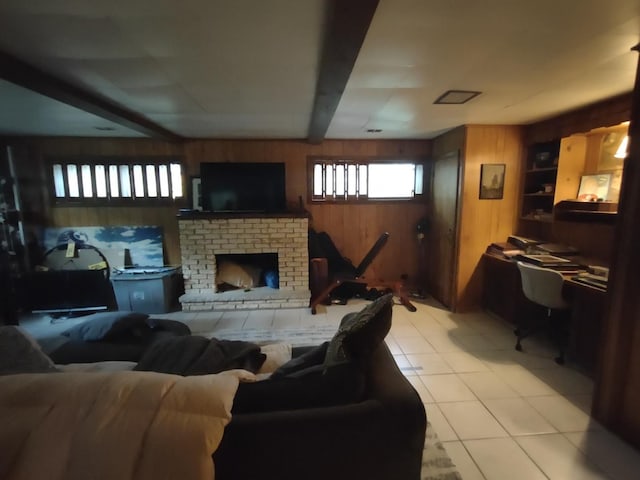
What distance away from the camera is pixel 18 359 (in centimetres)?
129

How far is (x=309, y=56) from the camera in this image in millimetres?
1697

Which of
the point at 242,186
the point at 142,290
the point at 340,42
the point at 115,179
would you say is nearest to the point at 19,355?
the point at 340,42

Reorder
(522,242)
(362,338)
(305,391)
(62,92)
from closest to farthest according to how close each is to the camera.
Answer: (305,391)
(362,338)
(62,92)
(522,242)

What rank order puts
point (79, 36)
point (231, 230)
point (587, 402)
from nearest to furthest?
point (79, 36) → point (587, 402) → point (231, 230)

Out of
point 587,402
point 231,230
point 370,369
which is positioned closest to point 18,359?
point 370,369

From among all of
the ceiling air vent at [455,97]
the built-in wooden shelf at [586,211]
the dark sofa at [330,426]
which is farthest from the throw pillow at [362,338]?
the built-in wooden shelf at [586,211]

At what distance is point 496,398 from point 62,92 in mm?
3702

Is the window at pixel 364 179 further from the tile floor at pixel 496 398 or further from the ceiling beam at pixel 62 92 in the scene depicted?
the ceiling beam at pixel 62 92

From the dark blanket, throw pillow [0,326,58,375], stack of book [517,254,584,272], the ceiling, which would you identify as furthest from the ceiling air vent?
throw pillow [0,326,58,375]

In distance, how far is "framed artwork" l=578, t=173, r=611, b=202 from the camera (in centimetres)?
268

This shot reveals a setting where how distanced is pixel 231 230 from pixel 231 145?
121cm

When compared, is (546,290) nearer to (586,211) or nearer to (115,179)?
(586,211)

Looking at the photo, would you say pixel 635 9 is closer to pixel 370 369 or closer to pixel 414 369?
pixel 370 369

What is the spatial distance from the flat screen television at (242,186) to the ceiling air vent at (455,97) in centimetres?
227
